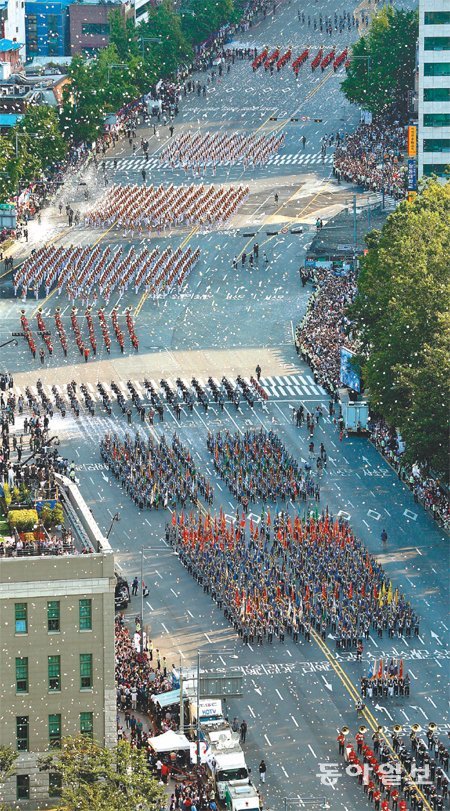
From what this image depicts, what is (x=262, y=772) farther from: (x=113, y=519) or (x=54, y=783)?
(x=113, y=519)

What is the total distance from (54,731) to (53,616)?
18.7 feet

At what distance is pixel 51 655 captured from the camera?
140250 millimetres

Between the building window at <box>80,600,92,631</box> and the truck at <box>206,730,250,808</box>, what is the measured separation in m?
10.7

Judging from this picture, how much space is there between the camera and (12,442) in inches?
7869

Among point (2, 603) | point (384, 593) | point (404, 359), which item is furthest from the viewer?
point (404, 359)

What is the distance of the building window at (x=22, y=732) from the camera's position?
5512 inches

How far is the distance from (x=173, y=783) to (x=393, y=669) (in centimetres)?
1875

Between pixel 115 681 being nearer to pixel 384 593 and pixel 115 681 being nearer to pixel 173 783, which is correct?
pixel 173 783

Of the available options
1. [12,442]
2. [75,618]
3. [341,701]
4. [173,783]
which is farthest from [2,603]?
[12,442]

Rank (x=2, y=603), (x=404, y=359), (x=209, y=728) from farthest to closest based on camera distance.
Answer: (x=404, y=359) → (x=209, y=728) → (x=2, y=603)

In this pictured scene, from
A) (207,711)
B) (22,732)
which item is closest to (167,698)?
(207,711)

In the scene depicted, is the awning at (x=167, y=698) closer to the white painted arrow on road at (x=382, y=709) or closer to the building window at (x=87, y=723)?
the white painted arrow on road at (x=382, y=709)

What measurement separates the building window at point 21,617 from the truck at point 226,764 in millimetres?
13095

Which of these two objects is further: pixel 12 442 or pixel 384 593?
pixel 12 442
